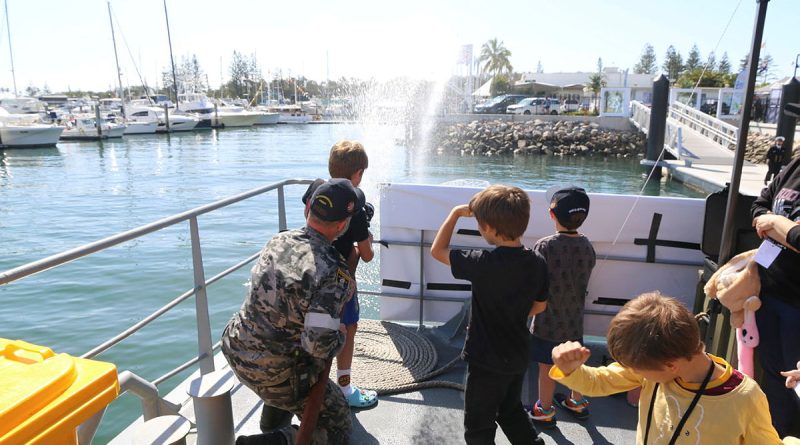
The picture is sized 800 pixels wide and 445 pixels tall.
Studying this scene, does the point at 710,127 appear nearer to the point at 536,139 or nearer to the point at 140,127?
the point at 536,139

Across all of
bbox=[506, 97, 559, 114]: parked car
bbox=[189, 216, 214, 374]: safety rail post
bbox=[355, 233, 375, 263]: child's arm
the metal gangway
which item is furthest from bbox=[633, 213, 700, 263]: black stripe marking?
bbox=[506, 97, 559, 114]: parked car

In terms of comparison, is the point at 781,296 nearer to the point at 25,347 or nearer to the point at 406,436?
the point at 406,436

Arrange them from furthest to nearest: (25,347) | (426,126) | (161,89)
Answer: (161,89)
(426,126)
(25,347)

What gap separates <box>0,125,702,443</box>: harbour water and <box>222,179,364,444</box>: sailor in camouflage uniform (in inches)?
72.4

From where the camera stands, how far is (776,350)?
215cm

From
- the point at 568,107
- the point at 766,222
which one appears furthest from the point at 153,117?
the point at 766,222

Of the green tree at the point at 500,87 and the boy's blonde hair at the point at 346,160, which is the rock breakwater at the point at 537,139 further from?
the green tree at the point at 500,87

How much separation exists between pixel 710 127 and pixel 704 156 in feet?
5.88

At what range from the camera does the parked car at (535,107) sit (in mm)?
43531

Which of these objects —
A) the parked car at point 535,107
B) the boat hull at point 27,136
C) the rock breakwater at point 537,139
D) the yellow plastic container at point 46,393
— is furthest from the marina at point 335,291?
the parked car at point 535,107

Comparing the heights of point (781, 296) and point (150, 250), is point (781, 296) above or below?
above

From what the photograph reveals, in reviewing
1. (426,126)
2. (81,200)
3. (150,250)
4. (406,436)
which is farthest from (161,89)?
(406,436)

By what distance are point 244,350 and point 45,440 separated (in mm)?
953

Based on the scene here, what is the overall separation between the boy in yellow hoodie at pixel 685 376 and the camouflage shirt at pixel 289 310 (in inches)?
37.8
